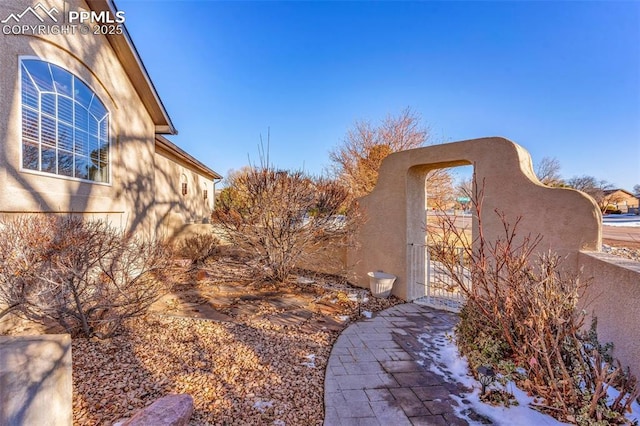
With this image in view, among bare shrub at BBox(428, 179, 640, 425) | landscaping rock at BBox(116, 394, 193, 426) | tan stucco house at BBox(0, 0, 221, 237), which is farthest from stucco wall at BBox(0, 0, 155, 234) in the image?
bare shrub at BBox(428, 179, 640, 425)

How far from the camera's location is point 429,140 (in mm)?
21422

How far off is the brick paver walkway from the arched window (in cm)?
716

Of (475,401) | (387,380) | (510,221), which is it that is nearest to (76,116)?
(387,380)

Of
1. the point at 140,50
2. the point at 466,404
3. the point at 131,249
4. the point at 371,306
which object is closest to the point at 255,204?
the point at 131,249

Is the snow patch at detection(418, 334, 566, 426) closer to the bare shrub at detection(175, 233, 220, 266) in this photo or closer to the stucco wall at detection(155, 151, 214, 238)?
the bare shrub at detection(175, 233, 220, 266)

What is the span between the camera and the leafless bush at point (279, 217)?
26.8 ft

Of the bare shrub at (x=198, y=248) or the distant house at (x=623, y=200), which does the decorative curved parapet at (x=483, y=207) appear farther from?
the distant house at (x=623, y=200)

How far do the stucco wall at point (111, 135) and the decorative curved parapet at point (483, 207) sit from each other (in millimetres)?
7229

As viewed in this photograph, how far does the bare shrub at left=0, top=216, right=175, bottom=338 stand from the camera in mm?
3998

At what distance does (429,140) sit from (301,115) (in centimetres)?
995

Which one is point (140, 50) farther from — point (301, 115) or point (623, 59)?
point (623, 59)

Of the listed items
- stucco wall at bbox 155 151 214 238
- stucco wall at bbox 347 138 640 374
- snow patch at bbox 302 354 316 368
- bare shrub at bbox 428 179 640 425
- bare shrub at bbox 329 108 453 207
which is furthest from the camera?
bare shrub at bbox 329 108 453 207

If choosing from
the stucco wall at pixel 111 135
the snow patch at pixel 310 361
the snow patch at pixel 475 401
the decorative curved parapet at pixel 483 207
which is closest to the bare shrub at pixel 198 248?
the stucco wall at pixel 111 135

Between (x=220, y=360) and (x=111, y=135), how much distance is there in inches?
292
